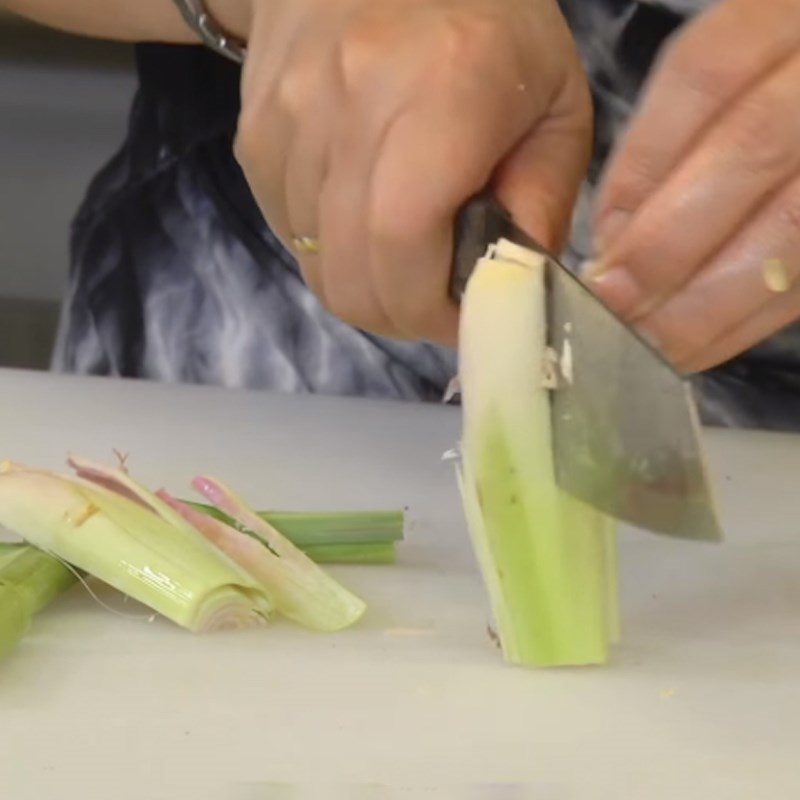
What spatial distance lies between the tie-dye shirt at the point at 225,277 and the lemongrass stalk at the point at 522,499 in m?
0.41

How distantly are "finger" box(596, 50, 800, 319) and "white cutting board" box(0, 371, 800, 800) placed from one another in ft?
0.64

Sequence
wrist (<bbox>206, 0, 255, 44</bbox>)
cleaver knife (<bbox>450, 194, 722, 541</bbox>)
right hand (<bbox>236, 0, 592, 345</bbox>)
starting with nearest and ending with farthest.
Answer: cleaver knife (<bbox>450, 194, 722, 541</bbox>)
right hand (<bbox>236, 0, 592, 345</bbox>)
wrist (<bbox>206, 0, 255, 44</bbox>)

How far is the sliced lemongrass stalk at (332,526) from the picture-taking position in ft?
2.38

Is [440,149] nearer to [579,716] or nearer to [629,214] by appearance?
[629,214]

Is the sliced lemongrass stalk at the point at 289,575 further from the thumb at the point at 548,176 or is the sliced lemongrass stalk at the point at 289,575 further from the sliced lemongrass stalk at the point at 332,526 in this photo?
the thumb at the point at 548,176

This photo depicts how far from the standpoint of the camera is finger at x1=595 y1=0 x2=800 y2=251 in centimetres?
57

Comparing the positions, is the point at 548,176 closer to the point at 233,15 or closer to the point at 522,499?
the point at 522,499

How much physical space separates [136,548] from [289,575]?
81 mm

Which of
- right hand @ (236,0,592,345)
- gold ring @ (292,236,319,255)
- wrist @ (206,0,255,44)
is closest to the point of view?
right hand @ (236,0,592,345)

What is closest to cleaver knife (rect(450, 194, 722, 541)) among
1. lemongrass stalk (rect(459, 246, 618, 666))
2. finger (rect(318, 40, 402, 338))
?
lemongrass stalk (rect(459, 246, 618, 666))

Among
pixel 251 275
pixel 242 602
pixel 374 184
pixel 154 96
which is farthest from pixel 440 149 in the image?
pixel 154 96

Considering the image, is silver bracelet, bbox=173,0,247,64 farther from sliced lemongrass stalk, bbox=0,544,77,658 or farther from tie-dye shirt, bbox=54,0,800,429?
sliced lemongrass stalk, bbox=0,544,77,658

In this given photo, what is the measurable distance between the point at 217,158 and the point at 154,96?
0.10m

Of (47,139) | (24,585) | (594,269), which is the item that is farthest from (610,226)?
(47,139)
